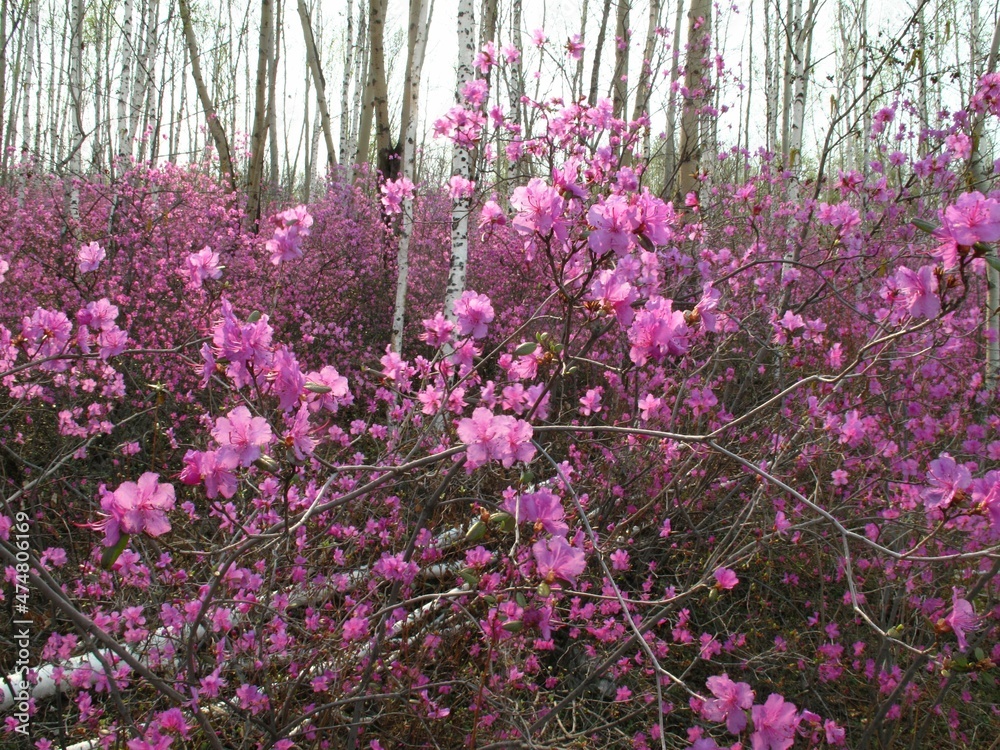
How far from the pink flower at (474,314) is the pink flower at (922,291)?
3.39 feet

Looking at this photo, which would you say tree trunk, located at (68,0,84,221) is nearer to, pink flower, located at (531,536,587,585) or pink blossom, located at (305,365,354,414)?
pink blossom, located at (305,365,354,414)

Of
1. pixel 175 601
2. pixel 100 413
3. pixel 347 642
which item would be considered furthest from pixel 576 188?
pixel 100 413

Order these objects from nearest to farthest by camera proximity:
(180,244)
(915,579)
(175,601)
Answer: (175,601) → (915,579) → (180,244)

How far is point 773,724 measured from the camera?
119 cm

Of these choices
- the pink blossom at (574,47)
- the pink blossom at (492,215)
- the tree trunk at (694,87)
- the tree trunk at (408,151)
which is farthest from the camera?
the tree trunk at (694,87)

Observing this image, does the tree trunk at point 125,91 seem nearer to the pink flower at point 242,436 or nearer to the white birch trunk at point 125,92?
the white birch trunk at point 125,92

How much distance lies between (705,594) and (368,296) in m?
5.29

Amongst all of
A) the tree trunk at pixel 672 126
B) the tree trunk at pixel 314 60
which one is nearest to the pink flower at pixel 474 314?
the tree trunk at pixel 672 126

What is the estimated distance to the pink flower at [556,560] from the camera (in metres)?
1.29

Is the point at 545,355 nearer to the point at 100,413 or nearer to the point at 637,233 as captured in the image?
the point at 637,233

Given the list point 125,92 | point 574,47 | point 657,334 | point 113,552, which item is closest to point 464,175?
point 574,47

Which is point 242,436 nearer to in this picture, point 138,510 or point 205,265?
point 138,510

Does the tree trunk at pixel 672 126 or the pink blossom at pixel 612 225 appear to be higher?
the tree trunk at pixel 672 126

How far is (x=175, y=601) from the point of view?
2.40m
